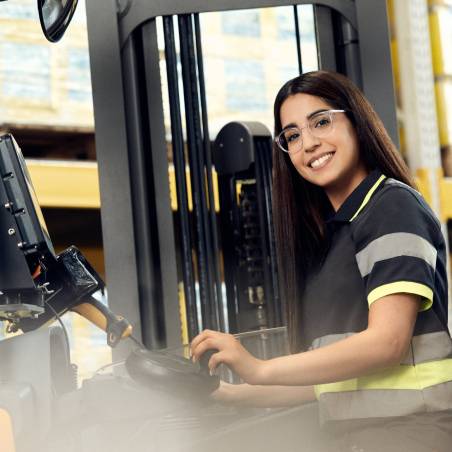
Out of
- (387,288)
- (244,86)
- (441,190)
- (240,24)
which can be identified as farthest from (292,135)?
(441,190)

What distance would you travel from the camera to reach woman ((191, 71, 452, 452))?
97 cm

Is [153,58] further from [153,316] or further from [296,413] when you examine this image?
[296,413]

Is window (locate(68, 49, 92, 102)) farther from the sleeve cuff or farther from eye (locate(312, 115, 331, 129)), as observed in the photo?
the sleeve cuff

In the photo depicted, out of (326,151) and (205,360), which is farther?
(326,151)

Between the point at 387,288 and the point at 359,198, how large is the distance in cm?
15

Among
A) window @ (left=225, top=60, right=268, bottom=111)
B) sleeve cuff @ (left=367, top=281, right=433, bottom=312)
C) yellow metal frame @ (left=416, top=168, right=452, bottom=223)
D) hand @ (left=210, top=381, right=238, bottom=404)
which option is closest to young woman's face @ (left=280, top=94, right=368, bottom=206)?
sleeve cuff @ (left=367, top=281, right=433, bottom=312)

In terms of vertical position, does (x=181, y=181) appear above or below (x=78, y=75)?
below

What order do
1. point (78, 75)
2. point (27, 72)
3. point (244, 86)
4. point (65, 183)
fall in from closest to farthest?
point (65, 183) → point (27, 72) → point (78, 75) → point (244, 86)

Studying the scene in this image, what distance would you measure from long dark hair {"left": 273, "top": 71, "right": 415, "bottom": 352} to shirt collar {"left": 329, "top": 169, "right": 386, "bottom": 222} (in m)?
0.02

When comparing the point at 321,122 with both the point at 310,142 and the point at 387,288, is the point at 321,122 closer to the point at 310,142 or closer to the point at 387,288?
the point at 310,142

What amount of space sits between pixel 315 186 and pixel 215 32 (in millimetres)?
4464

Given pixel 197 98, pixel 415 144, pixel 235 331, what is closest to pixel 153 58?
pixel 197 98

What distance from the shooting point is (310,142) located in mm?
1099

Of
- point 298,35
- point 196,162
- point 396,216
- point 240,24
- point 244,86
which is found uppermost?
point 240,24
